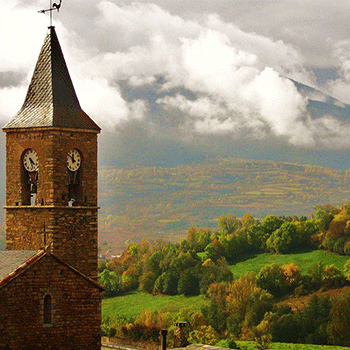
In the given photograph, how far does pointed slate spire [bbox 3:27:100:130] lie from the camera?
39.6m

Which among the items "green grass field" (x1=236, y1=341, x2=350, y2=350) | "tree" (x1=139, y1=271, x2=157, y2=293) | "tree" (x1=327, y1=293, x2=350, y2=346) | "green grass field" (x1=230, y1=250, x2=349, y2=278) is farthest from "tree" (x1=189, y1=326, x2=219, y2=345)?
"tree" (x1=139, y1=271, x2=157, y2=293)

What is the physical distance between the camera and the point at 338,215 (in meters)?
184

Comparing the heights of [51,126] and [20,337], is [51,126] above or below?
above

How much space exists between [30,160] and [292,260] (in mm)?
129311

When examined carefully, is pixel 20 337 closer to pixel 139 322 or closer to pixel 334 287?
pixel 139 322

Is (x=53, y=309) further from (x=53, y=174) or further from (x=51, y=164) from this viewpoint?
(x=51, y=164)

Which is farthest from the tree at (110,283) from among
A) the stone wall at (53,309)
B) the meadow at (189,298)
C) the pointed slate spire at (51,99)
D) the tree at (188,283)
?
the stone wall at (53,309)

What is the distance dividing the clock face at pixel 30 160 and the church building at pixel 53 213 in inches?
1.9

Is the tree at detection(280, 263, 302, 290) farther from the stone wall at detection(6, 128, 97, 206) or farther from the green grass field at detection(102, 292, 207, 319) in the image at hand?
the stone wall at detection(6, 128, 97, 206)

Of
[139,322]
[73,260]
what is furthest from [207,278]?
[73,260]

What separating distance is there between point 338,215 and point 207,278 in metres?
41.9

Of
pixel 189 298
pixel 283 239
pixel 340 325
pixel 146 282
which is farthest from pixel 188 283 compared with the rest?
pixel 340 325

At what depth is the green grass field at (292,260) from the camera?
6352 inches

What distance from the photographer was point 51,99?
4031 centimetres
